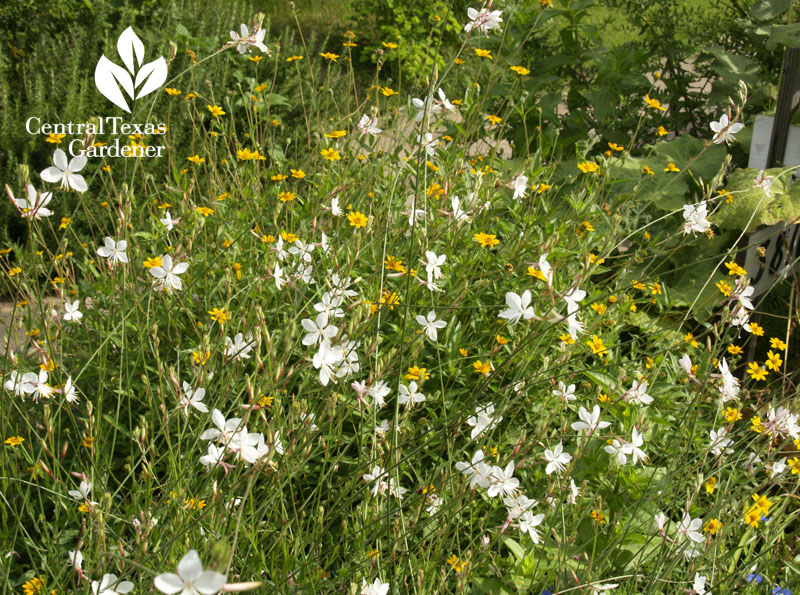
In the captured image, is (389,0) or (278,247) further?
(389,0)

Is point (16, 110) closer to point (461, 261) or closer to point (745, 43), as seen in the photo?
point (461, 261)

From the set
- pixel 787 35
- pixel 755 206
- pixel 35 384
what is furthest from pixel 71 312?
pixel 787 35

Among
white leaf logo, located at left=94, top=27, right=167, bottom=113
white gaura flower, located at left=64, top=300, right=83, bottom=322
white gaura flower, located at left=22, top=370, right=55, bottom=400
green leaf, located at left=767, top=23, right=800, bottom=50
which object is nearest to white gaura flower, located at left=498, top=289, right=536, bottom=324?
white gaura flower, located at left=22, top=370, right=55, bottom=400

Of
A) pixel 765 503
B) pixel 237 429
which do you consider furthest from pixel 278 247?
pixel 765 503

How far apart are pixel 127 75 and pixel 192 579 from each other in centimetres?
288

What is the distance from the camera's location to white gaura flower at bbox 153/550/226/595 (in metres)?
0.59

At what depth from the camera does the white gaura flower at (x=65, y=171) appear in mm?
1205

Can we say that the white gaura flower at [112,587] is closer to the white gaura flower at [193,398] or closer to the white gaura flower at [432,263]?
the white gaura flower at [193,398]

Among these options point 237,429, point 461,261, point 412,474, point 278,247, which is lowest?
point 412,474

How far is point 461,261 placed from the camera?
2.21 m

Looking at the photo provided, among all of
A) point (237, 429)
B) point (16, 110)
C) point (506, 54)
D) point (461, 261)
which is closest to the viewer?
point (237, 429)

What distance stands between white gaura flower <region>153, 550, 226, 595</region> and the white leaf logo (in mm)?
2432

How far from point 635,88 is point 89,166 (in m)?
2.56

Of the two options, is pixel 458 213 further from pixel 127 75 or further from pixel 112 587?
pixel 127 75
